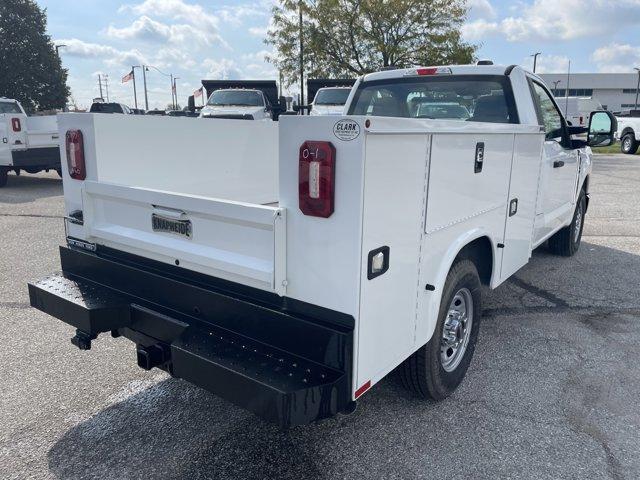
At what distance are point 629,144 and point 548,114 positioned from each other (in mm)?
23165

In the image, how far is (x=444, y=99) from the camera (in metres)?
4.42

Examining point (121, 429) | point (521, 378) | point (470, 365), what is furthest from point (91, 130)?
point (521, 378)

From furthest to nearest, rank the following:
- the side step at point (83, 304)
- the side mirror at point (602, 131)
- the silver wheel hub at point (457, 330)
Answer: the side mirror at point (602, 131) < the silver wheel hub at point (457, 330) < the side step at point (83, 304)

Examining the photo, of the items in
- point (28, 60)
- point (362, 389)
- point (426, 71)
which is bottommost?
point (362, 389)

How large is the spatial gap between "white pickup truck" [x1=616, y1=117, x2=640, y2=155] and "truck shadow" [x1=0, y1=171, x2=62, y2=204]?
23118mm

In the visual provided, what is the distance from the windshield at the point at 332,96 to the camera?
52.4 ft

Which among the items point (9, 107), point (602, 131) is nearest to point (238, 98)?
point (9, 107)

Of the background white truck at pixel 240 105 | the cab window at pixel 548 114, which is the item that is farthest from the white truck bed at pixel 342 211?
the background white truck at pixel 240 105

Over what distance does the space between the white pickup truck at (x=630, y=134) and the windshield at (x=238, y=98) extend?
1705 centimetres

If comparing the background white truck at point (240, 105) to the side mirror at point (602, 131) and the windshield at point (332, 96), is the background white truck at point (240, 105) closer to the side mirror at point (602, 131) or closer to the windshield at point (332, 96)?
the windshield at point (332, 96)

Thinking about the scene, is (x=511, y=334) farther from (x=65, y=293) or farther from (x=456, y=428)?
(x=65, y=293)

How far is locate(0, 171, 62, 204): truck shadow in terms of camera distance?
36.4ft

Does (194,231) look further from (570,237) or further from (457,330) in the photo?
(570,237)

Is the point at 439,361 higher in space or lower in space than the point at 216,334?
lower
